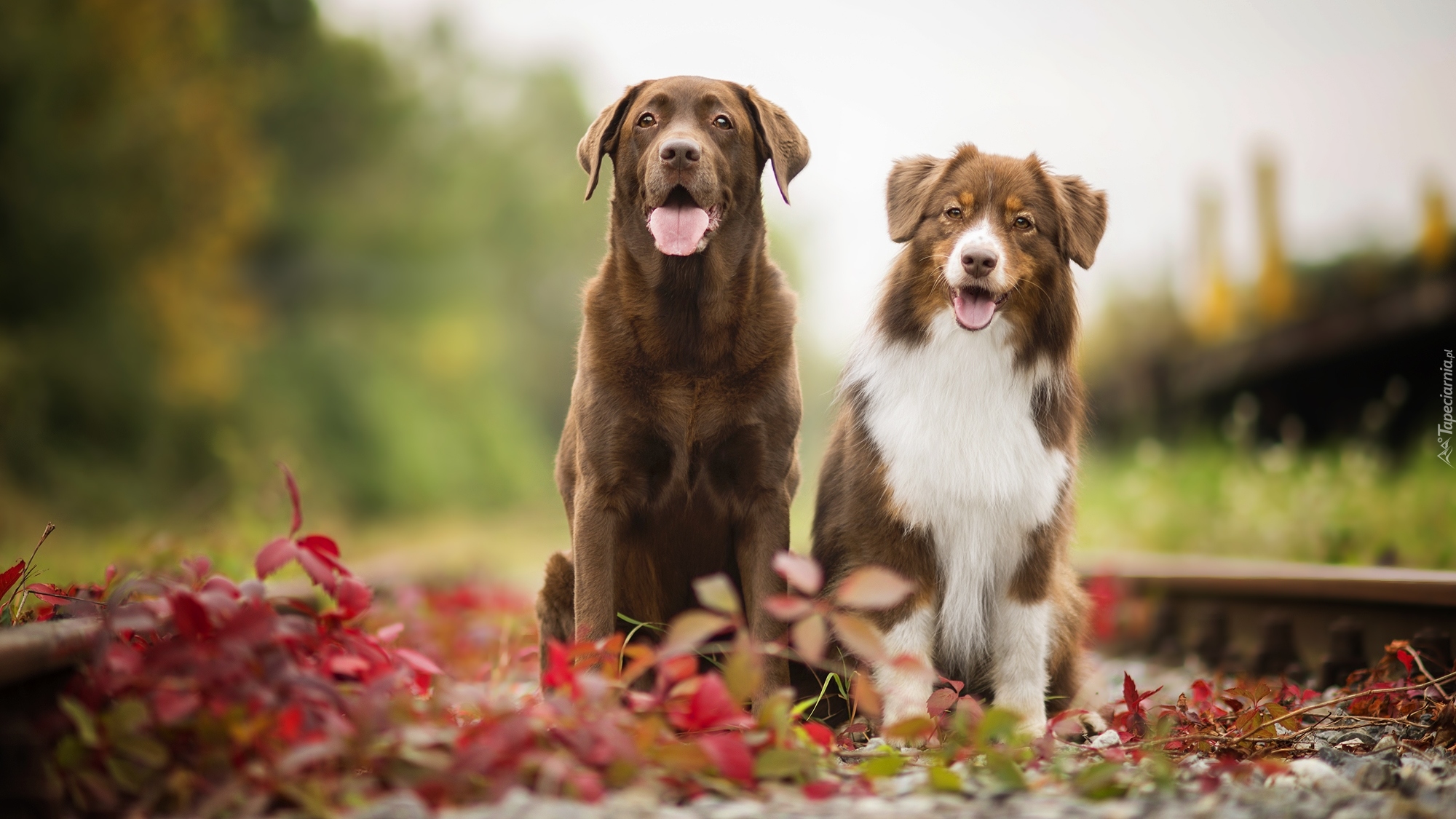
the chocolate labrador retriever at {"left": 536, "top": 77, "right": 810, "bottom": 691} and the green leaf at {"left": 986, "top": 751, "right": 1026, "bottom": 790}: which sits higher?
the chocolate labrador retriever at {"left": 536, "top": 77, "right": 810, "bottom": 691}

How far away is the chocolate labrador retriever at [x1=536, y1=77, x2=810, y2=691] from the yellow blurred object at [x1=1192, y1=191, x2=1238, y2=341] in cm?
939

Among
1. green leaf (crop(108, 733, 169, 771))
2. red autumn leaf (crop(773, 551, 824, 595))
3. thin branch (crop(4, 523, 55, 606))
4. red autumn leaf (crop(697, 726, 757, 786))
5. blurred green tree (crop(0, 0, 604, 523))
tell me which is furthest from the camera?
blurred green tree (crop(0, 0, 604, 523))

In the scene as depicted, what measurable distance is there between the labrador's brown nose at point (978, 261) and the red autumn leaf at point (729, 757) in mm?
1652

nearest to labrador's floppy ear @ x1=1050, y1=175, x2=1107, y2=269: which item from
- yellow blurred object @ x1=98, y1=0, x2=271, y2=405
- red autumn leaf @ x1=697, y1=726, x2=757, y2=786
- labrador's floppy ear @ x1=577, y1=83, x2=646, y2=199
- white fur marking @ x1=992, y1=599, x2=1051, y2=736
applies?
white fur marking @ x1=992, y1=599, x2=1051, y2=736

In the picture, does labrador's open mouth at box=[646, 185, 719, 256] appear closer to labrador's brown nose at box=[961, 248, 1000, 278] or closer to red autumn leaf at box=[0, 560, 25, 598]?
labrador's brown nose at box=[961, 248, 1000, 278]

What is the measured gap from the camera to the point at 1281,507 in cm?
701

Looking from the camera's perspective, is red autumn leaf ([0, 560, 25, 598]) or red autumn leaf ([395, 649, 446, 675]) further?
red autumn leaf ([0, 560, 25, 598])

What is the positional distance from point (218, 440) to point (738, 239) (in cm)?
918

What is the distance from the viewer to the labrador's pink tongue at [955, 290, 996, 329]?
322 centimetres

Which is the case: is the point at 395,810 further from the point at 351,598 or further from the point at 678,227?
the point at 678,227

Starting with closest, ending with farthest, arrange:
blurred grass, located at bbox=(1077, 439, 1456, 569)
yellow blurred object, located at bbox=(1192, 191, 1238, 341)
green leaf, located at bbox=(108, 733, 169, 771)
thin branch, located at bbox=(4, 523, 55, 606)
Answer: green leaf, located at bbox=(108, 733, 169, 771), thin branch, located at bbox=(4, 523, 55, 606), blurred grass, located at bbox=(1077, 439, 1456, 569), yellow blurred object, located at bbox=(1192, 191, 1238, 341)

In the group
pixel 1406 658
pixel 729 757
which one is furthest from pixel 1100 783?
pixel 1406 658

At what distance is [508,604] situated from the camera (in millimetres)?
6676

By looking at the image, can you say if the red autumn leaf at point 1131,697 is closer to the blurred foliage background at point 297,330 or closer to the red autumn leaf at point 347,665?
the blurred foliage background at point 297,330
